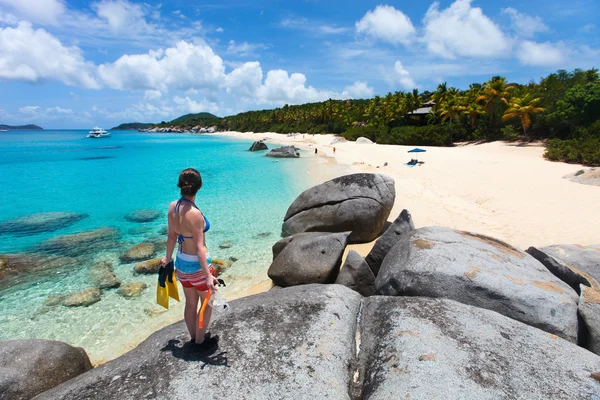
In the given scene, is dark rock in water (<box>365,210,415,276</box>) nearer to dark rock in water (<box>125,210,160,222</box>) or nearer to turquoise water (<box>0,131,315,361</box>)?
turquoise water (<box>0,131,315,361</box>)

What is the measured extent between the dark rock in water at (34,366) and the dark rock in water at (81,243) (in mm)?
8032

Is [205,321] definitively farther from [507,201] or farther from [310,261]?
[507,201]

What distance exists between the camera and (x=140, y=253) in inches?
452

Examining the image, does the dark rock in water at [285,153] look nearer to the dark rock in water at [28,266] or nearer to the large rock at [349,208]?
the large rock at [349,208]

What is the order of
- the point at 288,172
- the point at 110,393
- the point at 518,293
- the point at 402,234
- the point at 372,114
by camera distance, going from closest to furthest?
the point at 110,393, the point at 518,293, the point at 402,234, the point at 288,172, the point at 372,114

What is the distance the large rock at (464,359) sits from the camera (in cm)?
321

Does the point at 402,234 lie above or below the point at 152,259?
above

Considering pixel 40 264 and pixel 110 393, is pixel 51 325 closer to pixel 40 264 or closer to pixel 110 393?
pixel 40 264

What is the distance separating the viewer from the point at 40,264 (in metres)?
10.9

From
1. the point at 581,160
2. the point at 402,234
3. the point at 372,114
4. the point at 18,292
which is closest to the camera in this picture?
the point at 402,234

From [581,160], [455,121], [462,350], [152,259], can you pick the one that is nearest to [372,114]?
[455,121]

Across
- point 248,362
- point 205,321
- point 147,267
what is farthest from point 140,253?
point 248,362

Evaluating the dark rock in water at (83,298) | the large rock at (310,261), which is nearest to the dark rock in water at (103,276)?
the dark rock in water at (83,298)

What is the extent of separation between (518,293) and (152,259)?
10.3 metres
